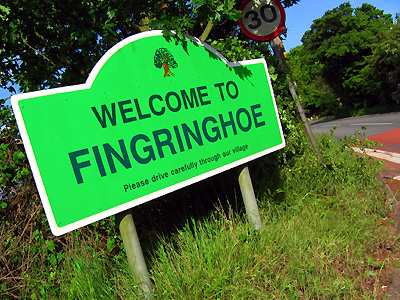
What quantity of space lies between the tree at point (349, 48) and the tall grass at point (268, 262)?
94.4ft

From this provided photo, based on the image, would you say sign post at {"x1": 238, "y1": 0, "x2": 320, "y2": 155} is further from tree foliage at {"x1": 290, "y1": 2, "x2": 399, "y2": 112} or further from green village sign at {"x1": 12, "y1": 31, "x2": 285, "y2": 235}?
tree foliage at {"x1": 290, "y1": 2, "x2": 399, "y2": 112}

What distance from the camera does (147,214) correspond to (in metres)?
3.86

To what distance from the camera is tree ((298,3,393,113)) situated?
101 feet

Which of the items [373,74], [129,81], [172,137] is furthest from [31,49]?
[373,74]

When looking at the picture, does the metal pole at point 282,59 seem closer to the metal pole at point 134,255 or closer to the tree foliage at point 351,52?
the metal pole at point 134,255

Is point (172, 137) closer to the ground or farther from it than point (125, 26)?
closer to the ground

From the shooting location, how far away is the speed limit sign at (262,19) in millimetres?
4426

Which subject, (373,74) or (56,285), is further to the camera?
(373,74)

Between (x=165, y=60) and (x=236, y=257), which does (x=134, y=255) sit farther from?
(x=165, y=60)

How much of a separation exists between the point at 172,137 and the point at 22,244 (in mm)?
1805

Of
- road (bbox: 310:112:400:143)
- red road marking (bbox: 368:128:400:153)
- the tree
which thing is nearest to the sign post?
road (bbox: 310:112:400:143)

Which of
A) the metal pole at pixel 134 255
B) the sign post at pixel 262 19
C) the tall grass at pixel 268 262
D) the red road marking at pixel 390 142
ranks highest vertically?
the sign post at pixel 262 19

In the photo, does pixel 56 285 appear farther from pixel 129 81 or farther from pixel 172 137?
pixel 129 81

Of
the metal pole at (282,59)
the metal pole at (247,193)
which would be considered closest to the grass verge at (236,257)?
the metal pole at (247,193)
